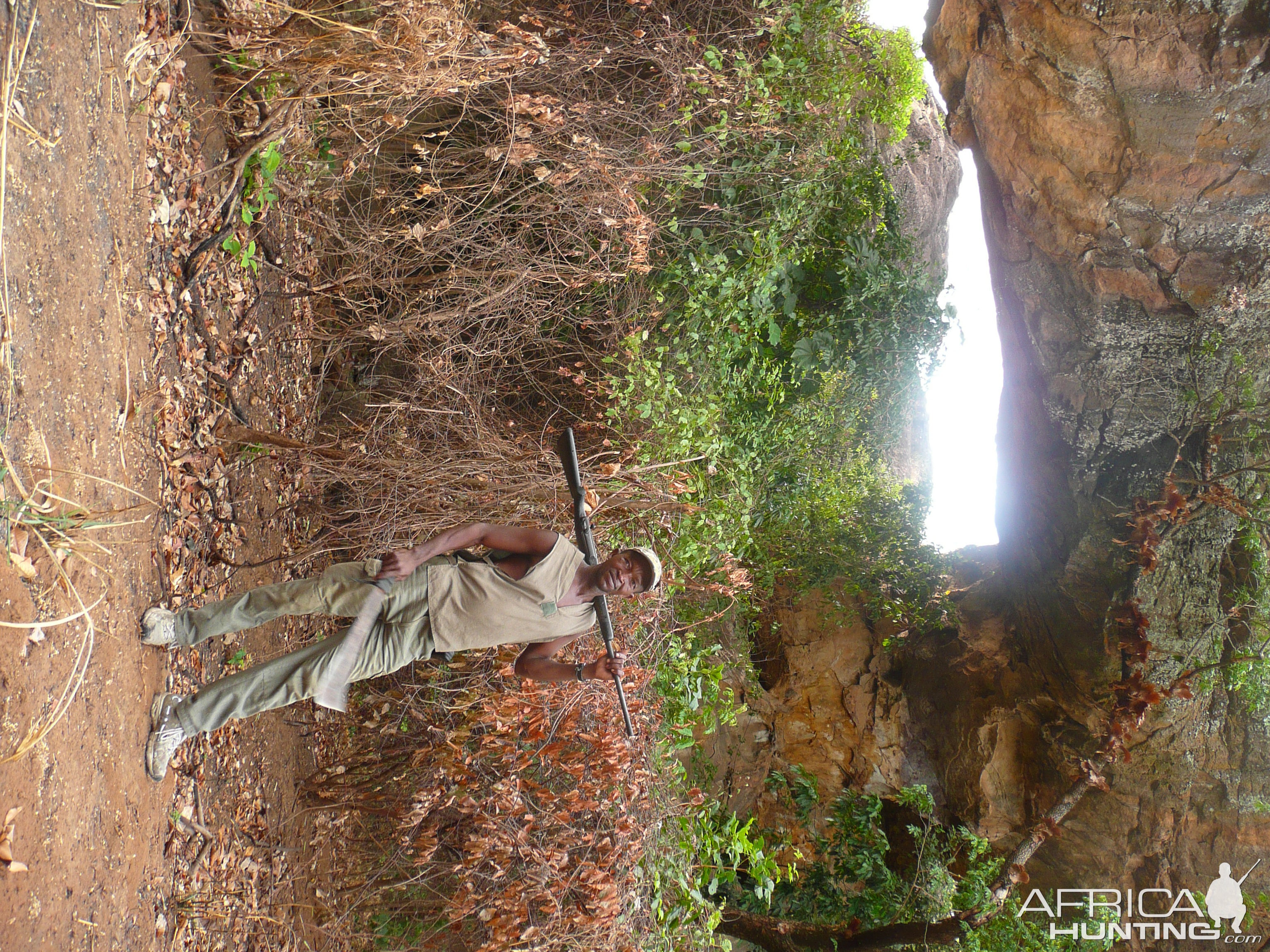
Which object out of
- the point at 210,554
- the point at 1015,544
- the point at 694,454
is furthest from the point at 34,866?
the point at 1015,544

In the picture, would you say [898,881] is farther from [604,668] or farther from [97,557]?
[97,557]

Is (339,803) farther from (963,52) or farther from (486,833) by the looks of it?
(963,52)

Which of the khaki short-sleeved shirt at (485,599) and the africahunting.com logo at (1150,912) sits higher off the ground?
the khaki short-sleeved shirt at (485,599)

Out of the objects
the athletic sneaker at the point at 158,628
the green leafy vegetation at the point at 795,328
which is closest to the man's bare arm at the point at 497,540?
the athletic sneaker at the point at 158,628

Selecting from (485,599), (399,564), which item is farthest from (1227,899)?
(399,564)

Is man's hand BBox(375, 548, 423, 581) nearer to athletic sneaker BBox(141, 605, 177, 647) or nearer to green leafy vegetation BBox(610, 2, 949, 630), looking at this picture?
athletic sneaker BBox(141, 605, 177, 647)

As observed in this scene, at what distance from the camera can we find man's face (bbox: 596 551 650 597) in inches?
133

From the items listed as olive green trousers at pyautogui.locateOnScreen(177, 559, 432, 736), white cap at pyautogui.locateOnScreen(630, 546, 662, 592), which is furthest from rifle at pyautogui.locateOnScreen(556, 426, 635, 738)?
olive green trousers at pyautogui.locateOnScreen(177, 559, 432, 736)

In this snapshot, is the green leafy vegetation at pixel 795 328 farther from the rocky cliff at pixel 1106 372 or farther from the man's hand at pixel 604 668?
the man's hand at pixel 604 668

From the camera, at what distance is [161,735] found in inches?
129

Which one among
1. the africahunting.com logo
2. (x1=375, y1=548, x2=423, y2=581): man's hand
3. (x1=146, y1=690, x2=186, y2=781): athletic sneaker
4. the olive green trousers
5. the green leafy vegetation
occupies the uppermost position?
the green leafy vegetation

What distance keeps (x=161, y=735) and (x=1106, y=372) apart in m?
6.72

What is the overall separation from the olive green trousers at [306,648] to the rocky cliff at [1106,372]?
5.39 meters

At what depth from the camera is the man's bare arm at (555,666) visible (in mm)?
3594
